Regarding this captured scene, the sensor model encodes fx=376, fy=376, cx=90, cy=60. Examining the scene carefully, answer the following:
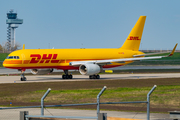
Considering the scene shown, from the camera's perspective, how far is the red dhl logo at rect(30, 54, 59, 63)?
→ 48.4m

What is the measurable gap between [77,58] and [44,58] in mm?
5490

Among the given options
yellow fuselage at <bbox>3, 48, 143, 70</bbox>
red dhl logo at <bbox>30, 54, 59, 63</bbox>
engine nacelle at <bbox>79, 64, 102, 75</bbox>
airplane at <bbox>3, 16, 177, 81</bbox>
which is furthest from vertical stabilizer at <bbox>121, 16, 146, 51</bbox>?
red dhl logo at <bbox>30, 54, 59, 63</bbox>

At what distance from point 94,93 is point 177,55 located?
347 ft

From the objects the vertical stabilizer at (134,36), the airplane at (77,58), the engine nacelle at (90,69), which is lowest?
the engine nacelle at (90,69)

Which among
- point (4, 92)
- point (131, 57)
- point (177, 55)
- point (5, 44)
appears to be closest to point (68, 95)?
point (4, 92)

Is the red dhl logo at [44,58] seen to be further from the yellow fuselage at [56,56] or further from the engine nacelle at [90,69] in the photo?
the engine nacelle at [90,69]

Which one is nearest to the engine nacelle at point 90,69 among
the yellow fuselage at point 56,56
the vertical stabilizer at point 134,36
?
the yellow fuselage at point 56,56

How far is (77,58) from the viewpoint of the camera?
52562 mm

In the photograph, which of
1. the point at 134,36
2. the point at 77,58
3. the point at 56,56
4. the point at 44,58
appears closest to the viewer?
the point at 44,58

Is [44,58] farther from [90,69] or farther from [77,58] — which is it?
[90,69]

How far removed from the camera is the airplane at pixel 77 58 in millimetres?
48031

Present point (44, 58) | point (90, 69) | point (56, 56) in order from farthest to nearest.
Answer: point (56, 56)
point (44, 58)
point (90, 69)

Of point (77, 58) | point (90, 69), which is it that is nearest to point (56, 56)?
point (77, 58)

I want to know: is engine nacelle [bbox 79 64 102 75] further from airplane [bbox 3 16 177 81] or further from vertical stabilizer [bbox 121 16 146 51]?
vertical stabilizer [bbox 121 16 146 51]
